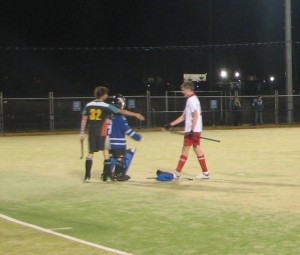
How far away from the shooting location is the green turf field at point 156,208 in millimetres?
6707

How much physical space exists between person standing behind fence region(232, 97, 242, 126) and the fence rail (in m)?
0.24

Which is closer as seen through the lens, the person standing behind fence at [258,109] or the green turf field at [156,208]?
the green turf field at [156,208]

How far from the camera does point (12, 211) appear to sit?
8.87 m

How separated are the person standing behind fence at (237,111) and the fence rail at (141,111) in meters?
0.24

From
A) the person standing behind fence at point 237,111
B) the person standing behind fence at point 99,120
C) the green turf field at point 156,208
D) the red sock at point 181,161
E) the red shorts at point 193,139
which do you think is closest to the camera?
the green turf field at point 156,208

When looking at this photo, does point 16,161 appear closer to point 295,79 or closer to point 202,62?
point 202,62

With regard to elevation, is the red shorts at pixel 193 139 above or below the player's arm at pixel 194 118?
below

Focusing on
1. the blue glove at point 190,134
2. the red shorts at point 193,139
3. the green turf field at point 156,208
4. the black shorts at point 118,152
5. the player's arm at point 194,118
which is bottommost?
the green turf field at point 156,208

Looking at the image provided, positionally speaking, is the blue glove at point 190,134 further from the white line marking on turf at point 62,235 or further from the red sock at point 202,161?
the white line marking on turf at point 62,235

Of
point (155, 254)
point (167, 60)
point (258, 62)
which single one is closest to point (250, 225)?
point (155, 254)

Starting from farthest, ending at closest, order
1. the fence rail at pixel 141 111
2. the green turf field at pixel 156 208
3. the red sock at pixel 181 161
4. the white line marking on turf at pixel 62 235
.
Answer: the fence rail at pixel 141 111 < the red sock at pixel 181 161 < the green turf field at pixel 156 208 < the white line marking on turf at pixel 62 235

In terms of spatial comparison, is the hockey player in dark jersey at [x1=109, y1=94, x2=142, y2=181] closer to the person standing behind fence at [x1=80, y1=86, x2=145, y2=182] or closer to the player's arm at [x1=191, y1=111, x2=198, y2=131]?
the person standing behind fence at [x1=80, y1=86, x2=145, y2=182]

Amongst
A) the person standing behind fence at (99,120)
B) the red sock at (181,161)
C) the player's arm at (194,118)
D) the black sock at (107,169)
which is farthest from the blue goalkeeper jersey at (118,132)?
the player's arm at (194,118)

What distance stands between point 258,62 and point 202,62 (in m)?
9.56
